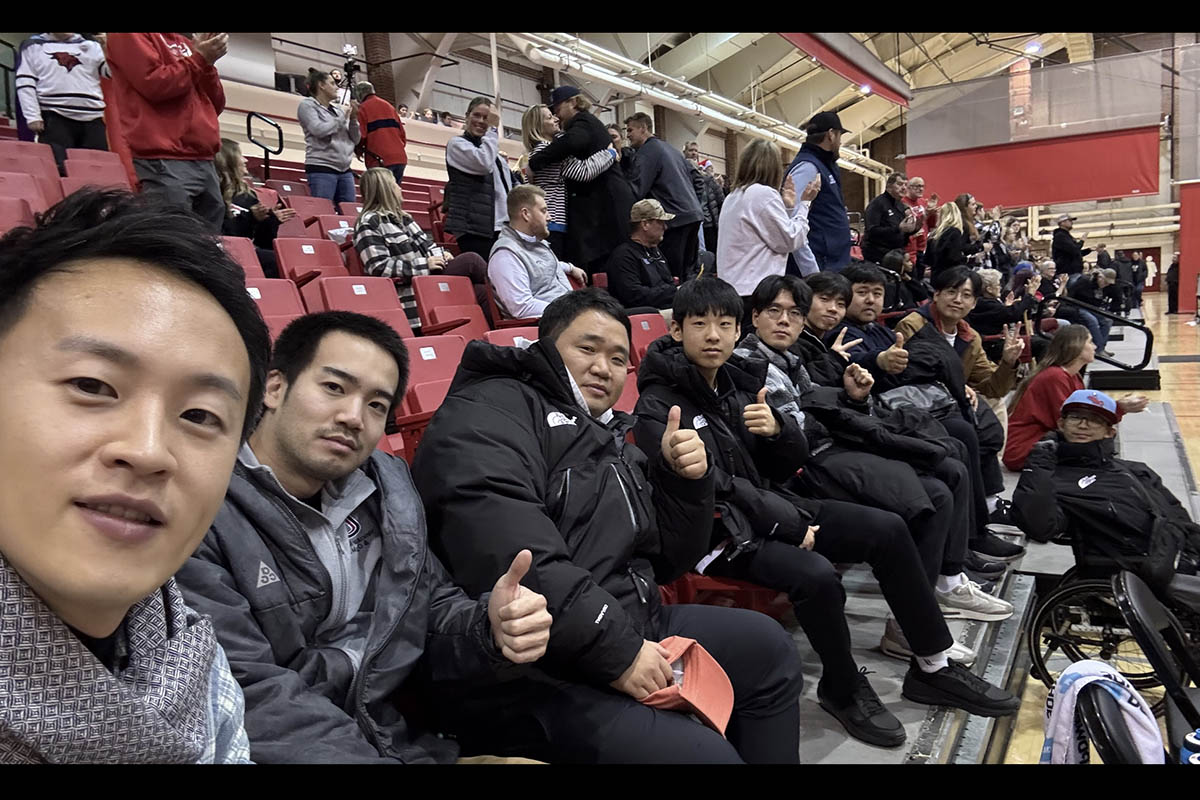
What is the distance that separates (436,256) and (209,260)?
3.40 metres

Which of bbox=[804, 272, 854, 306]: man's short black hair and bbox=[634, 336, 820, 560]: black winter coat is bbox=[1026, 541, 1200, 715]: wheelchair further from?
bbox=[804, 272, 854, 306]: man's short black hair

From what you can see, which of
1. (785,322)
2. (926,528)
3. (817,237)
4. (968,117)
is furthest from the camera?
(968,117)

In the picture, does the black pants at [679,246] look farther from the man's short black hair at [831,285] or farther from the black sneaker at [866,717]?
the black sneaker at [866,717]

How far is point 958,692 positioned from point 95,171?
4.61 metres

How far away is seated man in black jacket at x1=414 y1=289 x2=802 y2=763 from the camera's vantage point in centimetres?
122

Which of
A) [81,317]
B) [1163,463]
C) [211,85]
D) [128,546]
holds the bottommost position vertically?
[1163,463]

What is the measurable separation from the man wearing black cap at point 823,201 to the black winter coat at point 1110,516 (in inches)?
68.1

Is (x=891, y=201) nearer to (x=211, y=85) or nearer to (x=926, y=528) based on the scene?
(x=926, y=528)

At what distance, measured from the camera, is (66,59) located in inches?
151

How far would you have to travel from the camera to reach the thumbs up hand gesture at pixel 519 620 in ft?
3.51

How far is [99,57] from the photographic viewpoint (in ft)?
13.1

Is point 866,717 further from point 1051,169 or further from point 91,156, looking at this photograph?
point 1051,169

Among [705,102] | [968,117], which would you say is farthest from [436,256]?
[968,117]

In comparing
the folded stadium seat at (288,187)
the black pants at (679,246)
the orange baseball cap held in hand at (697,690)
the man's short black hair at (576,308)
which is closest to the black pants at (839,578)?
the orange baseball cap held in hand at (697,690)
